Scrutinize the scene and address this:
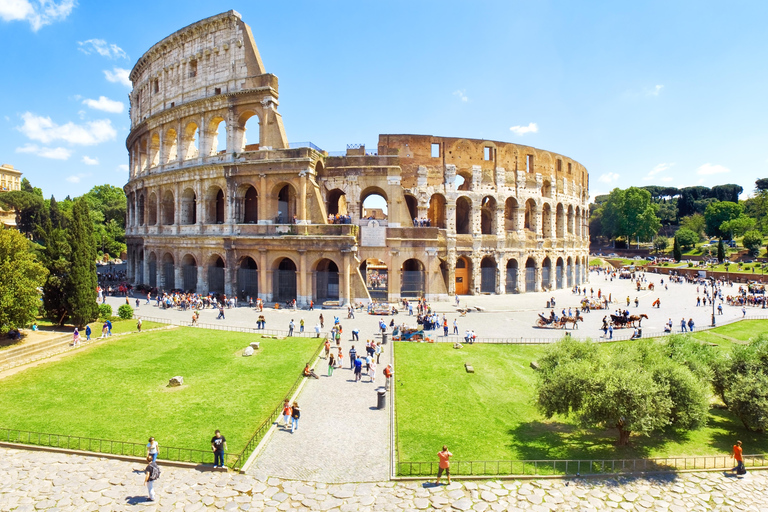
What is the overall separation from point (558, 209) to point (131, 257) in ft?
155

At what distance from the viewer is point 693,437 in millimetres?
13789

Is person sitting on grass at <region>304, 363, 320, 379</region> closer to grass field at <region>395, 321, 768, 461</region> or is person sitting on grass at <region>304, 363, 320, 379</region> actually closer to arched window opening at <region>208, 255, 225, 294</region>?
grass field at <region>395, 321, 768, 461</region>

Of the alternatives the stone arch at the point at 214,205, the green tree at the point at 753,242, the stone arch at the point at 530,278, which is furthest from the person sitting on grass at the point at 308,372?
the green tree at the point at 753,242

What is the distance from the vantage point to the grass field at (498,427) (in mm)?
12445

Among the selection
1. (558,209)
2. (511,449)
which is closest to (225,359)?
(511,449)

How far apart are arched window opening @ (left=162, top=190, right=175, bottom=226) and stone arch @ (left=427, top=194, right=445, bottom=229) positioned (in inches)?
991

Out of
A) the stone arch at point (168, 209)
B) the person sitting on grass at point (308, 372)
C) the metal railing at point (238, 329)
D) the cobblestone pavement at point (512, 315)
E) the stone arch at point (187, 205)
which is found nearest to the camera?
the person sitting on grass at point (308, 372)

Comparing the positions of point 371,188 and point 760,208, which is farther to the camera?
point 760,208

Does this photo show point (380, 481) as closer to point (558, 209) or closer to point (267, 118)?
point (267, 118)

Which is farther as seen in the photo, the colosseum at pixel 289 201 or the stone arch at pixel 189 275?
the stone arch at pixel 189 275

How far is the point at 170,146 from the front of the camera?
129ft

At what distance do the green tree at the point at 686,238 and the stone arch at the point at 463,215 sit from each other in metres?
58.5

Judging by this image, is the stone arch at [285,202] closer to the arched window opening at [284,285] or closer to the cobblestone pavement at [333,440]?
the arched window opening at [284,285]

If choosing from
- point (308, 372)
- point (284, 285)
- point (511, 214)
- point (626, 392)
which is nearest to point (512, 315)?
point (511, 214)
